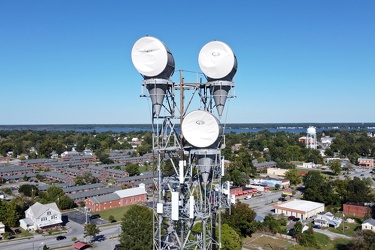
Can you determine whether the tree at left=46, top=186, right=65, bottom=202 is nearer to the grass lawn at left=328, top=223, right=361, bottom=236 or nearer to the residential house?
the residential house

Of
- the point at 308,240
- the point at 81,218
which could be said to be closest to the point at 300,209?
the point at 308,240

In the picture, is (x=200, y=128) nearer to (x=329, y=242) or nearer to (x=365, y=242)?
(x=365, y=242)

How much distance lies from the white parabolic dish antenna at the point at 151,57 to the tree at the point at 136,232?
66.3ft

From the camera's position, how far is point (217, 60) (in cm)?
2066

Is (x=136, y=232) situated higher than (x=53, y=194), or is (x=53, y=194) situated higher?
(x=136, y=232)

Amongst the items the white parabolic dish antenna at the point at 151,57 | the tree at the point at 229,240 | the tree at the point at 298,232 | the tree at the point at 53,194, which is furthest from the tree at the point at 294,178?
the white parabolic dish antenna at the point at 151,57

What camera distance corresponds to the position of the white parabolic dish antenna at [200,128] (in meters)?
19.3

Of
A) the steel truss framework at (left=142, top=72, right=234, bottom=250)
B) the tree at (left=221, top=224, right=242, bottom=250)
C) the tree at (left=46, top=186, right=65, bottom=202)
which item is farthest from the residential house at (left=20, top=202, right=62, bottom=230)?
the steel truss framework at (left=142, top=72, right=234, bottom=250)

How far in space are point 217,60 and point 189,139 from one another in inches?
210

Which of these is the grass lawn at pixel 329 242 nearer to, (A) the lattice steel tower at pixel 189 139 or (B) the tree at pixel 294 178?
(A) the lattice steel tower at pixel 189 139

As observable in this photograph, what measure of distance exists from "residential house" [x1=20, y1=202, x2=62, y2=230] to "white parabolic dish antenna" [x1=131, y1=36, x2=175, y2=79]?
128ft

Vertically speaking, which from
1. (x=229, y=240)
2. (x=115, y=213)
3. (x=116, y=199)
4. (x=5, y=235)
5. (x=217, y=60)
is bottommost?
(x=115, y=213)

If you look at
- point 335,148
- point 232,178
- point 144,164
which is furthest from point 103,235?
point 335,148

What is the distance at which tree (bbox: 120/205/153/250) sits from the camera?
3384 centimetres
